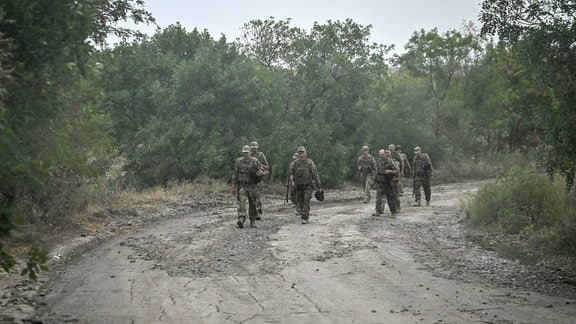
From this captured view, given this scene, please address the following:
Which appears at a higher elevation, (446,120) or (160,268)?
(446,120)

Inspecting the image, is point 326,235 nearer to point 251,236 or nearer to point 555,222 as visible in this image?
point 251,236

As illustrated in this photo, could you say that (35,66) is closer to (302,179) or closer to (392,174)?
(302,179)

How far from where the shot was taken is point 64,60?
24.6ft

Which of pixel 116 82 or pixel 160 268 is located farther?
pixel 116 82

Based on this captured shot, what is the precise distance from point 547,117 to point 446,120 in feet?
119

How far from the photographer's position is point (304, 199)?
17.3 m

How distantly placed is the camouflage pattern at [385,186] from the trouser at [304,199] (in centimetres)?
231

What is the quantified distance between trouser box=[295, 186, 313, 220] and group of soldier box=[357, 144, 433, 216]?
2275mm

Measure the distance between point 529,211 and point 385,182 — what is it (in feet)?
15.3

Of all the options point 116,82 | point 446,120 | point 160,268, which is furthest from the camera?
point 446,120

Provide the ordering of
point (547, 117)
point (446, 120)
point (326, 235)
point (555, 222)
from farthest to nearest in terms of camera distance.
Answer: point (446, 120), point (326, 235), point (555, 222), point (547, 117)

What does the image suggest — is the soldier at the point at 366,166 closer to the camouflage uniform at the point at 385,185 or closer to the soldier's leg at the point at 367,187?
the soldier's leg at the point at 367,187

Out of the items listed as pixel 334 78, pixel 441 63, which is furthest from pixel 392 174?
pixel 441 63

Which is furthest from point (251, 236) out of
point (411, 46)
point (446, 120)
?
point (411, 46)
